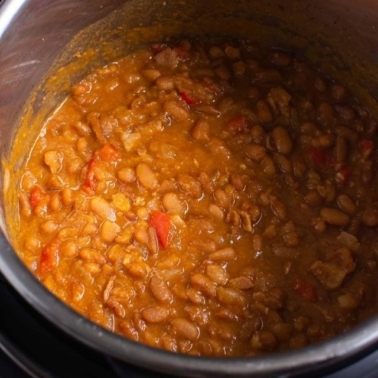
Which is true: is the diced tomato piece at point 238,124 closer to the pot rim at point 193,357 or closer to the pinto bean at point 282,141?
the pinto bean at point 282,141

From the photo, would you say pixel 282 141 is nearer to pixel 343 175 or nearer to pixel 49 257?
pixel 343 175

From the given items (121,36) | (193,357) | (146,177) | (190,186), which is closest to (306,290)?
(190,186)

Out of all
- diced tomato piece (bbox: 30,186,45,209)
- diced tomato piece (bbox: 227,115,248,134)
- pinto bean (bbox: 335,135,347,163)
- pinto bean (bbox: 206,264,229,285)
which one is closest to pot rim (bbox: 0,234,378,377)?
pinto bean (bbox: 206,264,229,285)

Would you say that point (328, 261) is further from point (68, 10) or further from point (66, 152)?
point (68, 10)

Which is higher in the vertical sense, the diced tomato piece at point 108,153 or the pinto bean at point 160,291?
the diced tomato piece at point 108,153

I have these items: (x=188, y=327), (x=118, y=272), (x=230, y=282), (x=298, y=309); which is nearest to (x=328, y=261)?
(x=298, y=309)

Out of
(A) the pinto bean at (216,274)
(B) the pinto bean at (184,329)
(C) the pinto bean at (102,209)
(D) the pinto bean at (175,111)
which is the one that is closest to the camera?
(B) the pinto bean at (184,329)

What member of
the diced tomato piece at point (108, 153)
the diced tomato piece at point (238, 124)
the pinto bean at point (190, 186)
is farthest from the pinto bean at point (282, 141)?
the diced tomato piece at point (108, 153)
